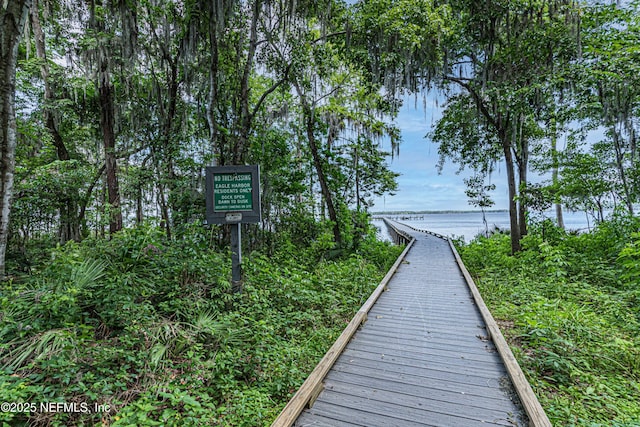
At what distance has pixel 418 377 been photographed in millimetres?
2900

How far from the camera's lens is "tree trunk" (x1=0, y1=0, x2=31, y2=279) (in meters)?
3.05

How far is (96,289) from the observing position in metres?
3.56

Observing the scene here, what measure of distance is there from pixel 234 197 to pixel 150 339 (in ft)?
7.14

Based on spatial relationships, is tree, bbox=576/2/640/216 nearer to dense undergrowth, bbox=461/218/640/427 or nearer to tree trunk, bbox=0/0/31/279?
dense undergrowth, bbox=461/218/640/427

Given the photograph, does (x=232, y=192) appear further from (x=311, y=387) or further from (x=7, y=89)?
(x=311, y=387)

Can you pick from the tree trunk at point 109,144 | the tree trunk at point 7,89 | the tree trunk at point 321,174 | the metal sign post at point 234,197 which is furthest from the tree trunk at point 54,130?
the tree trunk at point 321,174

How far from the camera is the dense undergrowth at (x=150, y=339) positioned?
91.0 inches

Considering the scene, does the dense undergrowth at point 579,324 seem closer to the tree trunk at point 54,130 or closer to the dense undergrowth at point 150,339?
the dense undergrowth at point 150,339

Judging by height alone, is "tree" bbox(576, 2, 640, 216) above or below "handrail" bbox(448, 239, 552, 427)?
above

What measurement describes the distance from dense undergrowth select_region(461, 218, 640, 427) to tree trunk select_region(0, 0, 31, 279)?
19.8ft

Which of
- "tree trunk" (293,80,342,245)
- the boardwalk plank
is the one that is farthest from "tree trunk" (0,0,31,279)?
"tree trunk" (293,80,342,245)

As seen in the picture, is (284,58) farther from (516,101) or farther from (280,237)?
(516,101)

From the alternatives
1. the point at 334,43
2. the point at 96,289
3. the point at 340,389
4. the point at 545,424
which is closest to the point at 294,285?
the point at 340,389

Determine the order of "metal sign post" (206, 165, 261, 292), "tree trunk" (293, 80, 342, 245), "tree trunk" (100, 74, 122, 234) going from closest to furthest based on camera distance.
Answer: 1. "metal sign post" (206, 165, 261, 292)
2. "tree trunk" (100, 74, 122, 234)
3. "tree trunk" (293, 80, 342, 245)
